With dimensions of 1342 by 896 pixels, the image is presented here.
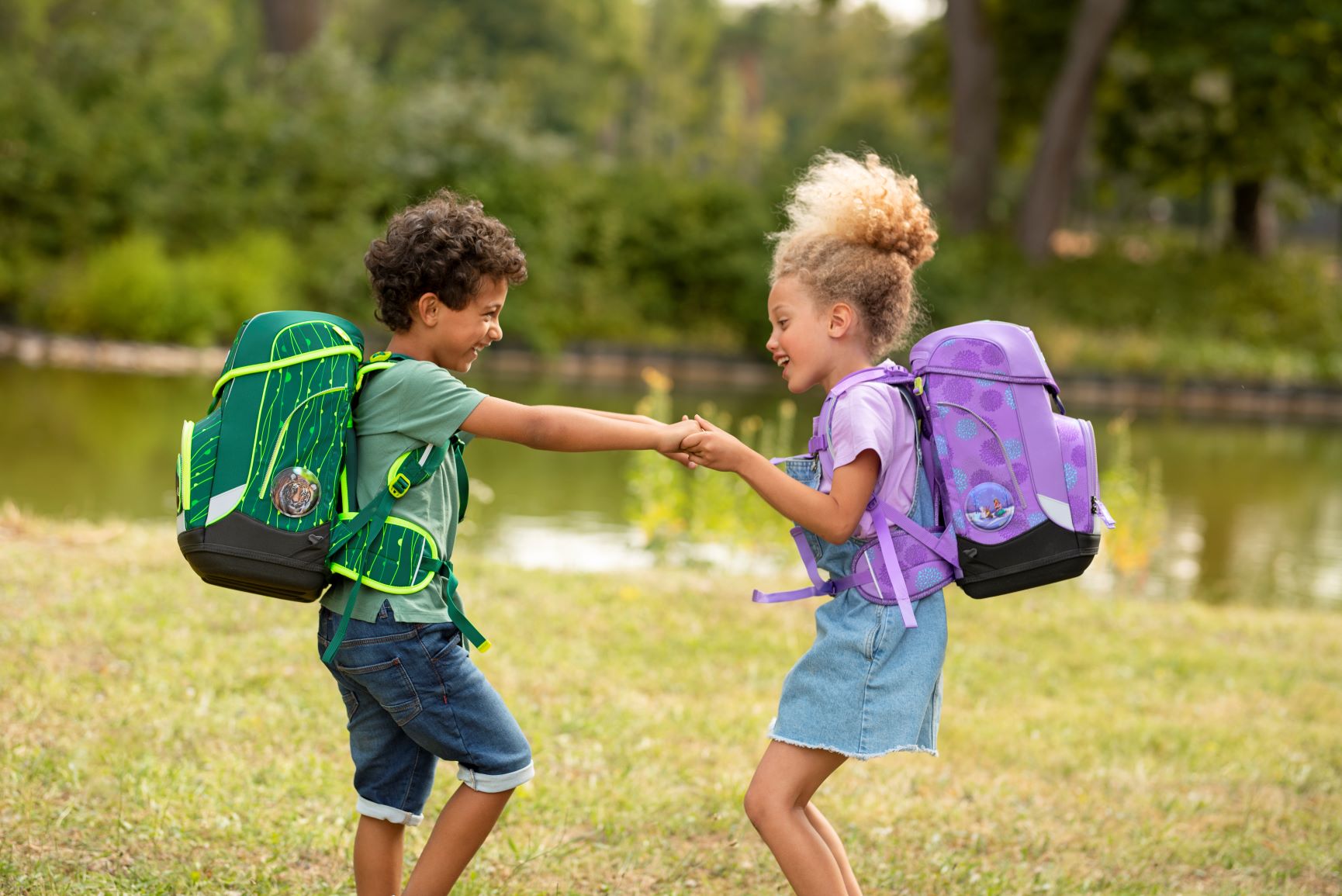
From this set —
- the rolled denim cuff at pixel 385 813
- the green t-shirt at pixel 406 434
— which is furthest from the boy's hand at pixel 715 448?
the rolled denim cuff at pixel 385 813

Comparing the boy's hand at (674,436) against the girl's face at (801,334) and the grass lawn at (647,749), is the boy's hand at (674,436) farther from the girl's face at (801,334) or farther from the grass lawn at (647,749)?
the grass lawn at (647,749)

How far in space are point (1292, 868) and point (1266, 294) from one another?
2213 centimetres

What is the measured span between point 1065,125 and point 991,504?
914 inches

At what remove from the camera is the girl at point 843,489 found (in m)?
2.79

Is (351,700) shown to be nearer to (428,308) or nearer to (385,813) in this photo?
(385,813)

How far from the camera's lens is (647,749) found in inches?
181

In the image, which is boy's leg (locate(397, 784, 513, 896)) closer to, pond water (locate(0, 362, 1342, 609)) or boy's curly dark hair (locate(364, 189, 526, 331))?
boy's curly dark hair (locate(364, 189, 526, 331))

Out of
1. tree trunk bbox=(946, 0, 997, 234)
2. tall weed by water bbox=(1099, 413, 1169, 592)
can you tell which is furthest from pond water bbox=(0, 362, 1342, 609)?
tree trunk bbox=(946, 0, 997, 234)

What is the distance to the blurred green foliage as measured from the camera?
18906 mm

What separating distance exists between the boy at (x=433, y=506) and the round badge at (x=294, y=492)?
115 mm

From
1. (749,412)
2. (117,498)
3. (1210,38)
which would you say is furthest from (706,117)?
(117,498)

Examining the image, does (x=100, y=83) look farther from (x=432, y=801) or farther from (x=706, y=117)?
(x=706, y=117)

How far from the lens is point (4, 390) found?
14.2 metres

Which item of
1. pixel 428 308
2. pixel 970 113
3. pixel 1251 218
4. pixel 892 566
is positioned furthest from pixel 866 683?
pixel 1251 218
